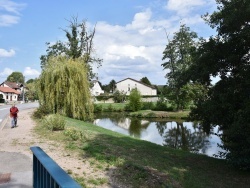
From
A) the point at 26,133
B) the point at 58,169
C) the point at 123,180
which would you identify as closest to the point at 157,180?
the point at 123,180

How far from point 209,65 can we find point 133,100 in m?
41.1

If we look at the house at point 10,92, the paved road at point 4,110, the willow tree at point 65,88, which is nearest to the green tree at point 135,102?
the paved road at point 4,110

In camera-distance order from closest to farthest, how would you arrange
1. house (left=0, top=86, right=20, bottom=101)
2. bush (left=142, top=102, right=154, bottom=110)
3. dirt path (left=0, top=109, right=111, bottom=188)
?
dirt path (left=0, top=109, right=111, bottom=188) < bush (left=142, top=102, right=154, bottom=110) < house (left=0, top=86, right=20, bottom=101)

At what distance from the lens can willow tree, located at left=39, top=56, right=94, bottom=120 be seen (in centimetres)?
2191

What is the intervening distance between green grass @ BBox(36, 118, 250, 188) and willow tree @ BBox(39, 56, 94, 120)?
950cm

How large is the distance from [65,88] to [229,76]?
560 inches

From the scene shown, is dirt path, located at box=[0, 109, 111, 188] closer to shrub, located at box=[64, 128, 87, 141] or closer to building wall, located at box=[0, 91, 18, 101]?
shrub, located at box=[64, 128, 87, 141]

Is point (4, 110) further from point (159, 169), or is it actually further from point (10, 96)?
point (10, 96)

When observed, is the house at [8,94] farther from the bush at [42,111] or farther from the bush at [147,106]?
the bush at [42,111]

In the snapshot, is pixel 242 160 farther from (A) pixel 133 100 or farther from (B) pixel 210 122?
(A) pixel 133 100

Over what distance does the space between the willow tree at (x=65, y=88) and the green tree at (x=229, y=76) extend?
1268cm

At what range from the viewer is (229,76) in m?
10.7

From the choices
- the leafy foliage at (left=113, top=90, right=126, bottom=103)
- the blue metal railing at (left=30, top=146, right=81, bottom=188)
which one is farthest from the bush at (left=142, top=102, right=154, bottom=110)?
the blue metal railing at (left=30, top=146, right=81, bottom=188)

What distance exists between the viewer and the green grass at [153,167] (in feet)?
25.4
